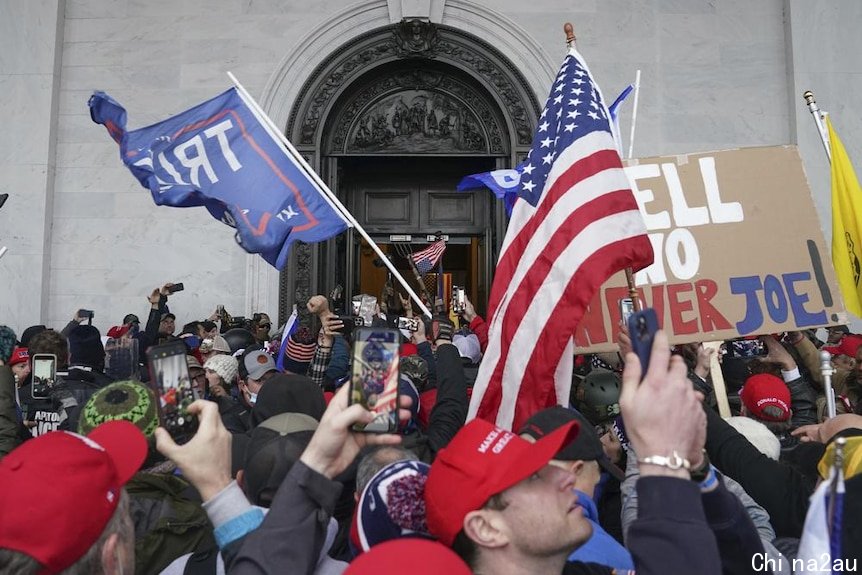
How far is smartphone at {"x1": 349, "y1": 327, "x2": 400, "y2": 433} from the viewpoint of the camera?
192 cm

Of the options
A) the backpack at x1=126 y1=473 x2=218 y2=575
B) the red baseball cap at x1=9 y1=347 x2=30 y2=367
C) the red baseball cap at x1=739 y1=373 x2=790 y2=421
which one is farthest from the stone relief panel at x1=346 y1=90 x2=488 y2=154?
the backpack at x1=126 y1=473 x2=218 y2=575

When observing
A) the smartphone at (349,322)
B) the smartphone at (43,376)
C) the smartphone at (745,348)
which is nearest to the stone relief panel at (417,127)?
the smartphone at (349,322)

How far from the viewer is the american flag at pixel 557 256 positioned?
366cm

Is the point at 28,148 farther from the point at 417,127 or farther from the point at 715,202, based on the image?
the point at 715,202

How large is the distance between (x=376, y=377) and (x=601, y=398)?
243 centimetres

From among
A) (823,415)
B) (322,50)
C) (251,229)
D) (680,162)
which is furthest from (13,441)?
(322,50)

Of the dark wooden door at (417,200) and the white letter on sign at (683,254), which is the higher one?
the dark wooden door at (417,200)

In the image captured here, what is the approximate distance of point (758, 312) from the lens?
14.6ft

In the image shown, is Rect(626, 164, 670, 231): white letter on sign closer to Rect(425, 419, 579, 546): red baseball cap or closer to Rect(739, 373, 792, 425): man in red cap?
Rect(739, 373, 792, 425): man in red cap

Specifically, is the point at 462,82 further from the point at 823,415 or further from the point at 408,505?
Answer: the point at 408,505

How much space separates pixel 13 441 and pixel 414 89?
9.69 m

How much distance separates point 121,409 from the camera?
288 cm

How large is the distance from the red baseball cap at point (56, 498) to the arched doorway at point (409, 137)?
31.8 ft

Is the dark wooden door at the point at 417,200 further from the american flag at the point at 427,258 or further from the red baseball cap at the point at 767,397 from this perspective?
the red baseball cap at the point at 767,397
